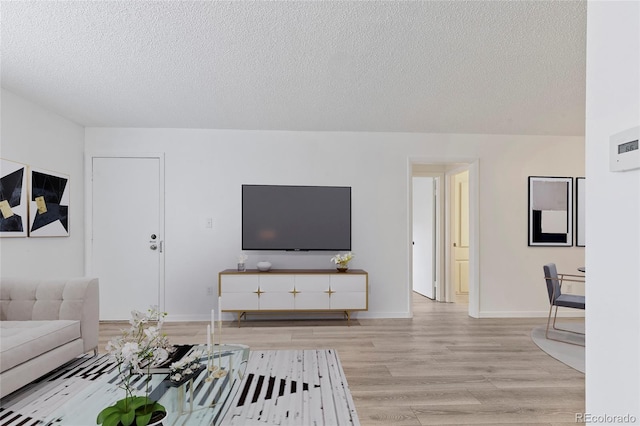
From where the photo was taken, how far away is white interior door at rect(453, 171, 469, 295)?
20.9 feet

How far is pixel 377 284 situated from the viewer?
4.75 meters

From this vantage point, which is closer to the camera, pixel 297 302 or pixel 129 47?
pixel 129 47

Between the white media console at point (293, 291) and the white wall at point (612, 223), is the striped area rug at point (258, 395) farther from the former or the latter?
the white wall at point (612, 223)

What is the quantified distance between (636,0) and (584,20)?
1860 millimetres

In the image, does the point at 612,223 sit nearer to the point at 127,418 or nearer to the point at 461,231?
the point at 127,418

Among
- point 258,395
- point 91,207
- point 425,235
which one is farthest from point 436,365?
point 91,207

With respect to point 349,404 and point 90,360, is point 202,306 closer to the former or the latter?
point 90,360

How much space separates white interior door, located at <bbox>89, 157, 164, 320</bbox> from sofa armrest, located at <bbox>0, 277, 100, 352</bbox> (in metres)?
1.54

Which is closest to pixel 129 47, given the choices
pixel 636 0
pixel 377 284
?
pixel 636 0

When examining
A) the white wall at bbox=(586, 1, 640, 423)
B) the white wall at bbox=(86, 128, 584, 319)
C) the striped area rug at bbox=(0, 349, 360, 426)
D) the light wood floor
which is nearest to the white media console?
the light wood floor

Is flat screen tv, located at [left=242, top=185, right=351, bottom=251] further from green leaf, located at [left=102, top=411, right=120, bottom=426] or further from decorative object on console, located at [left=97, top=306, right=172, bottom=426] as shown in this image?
green leaf, located at [left=102, top=411, right=120, bottom=426]

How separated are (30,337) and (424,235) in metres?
5.68

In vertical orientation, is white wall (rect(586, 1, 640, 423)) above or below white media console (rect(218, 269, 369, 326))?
above

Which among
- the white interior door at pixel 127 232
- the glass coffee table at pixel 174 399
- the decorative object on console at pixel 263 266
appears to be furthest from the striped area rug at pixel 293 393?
the white interior door at pixel 127 232
